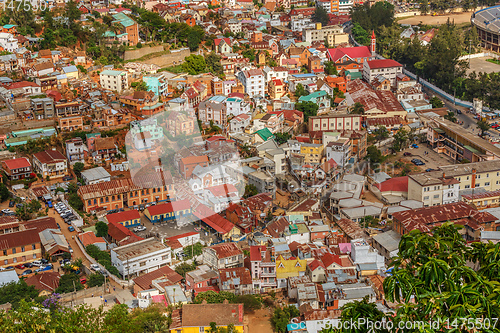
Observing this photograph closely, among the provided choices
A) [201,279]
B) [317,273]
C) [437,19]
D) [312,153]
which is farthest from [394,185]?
[437,19]

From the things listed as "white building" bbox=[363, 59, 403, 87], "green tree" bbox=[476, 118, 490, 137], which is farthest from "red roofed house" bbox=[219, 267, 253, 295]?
"white building" bbox=[363, 59, 403, 87]

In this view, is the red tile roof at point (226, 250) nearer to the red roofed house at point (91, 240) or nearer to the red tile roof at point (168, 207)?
the red tile roof at point (168, 207)

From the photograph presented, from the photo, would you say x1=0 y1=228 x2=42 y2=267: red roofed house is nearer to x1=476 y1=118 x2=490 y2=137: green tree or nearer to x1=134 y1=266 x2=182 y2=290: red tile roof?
x1=134 y1=266 x2=182 y2=290: red tile roof

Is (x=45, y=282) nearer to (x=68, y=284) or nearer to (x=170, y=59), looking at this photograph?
(x=68, y=284)

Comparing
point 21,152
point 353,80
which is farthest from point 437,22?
point 21,152

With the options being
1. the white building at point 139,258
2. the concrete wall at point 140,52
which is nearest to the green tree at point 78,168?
the white building at point 139,258

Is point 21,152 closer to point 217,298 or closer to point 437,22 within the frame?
→ point 217,298
